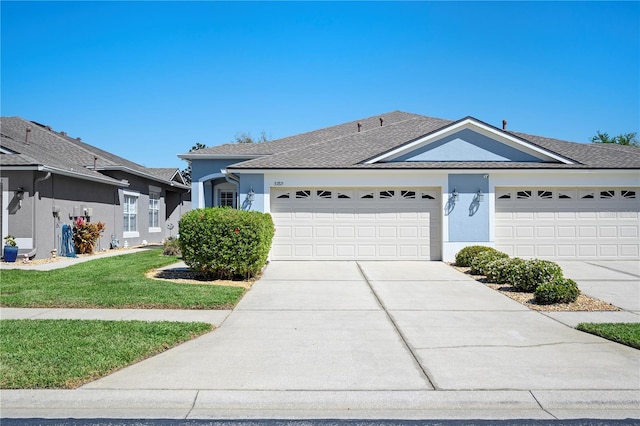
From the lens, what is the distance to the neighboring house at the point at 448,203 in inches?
607

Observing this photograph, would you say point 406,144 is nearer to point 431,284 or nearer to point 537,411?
point 431,284

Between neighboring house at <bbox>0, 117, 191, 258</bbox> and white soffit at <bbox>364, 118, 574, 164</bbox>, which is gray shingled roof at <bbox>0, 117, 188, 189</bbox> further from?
white soffit at <bbox>364, 118, 574, 164</bbox>

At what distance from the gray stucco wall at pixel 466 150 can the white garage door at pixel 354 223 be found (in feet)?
3.96

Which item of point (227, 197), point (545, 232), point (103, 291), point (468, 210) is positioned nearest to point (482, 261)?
point (468, 210)

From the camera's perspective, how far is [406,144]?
1569cm

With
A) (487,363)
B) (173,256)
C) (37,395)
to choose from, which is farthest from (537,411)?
(173,256)

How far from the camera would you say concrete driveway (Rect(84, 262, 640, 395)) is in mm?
5094

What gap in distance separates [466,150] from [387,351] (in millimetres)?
11185

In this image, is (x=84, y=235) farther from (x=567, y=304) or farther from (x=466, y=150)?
(x=567, y=304)

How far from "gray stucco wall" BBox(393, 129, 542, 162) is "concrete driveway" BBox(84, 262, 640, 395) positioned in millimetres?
7026

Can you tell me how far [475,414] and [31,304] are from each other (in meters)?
7.80

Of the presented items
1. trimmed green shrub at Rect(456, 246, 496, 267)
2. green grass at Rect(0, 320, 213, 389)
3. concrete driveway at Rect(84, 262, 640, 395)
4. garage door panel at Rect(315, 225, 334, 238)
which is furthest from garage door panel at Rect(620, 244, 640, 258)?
green grass at Rect(0, 320, 213, 389)

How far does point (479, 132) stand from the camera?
52.1 ft

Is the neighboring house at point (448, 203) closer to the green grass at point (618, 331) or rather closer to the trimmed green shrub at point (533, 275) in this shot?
the trimmed green shrub at point (533, 275)
